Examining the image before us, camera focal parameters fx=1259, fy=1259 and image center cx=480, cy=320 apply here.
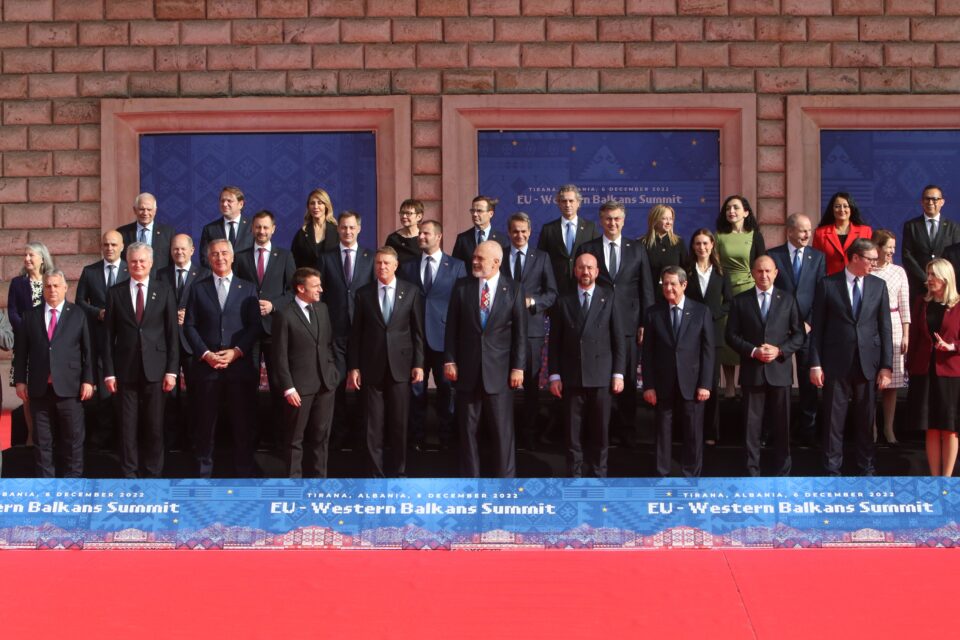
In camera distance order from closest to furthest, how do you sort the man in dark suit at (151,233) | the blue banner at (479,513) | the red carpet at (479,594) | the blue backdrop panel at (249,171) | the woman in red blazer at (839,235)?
the red carpet at (479,594) → the blue banner at (479,513) → the man in dark suit at (151,233) → the woman in red blazer at (839,235) → the blue backdrop panel at (249,171)

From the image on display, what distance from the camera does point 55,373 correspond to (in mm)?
7945

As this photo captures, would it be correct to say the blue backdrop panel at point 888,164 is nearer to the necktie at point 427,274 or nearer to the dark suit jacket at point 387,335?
the necktie at point 427,274

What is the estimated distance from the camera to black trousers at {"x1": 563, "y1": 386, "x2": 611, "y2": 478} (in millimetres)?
7879

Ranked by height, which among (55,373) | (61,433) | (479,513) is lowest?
(479,513)

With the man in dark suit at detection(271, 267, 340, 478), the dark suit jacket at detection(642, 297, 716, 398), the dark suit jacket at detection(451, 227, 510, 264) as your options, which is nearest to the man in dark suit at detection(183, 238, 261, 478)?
the man in dark suit at detection(271, 267, 340, 478)

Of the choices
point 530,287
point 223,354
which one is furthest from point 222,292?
point 530,287

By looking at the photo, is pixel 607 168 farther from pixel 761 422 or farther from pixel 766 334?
pixel 761 422

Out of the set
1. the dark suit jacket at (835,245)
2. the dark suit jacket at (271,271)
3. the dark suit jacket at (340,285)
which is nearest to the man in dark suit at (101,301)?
the dark suit jacket at (271,271)

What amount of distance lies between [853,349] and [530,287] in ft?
6.96

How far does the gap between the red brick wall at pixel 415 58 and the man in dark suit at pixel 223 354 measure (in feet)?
14.2

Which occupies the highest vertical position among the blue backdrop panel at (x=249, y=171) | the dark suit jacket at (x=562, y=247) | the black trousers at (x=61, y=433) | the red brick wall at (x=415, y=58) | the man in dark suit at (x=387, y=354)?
the red brick wall at (x=415, y=58)

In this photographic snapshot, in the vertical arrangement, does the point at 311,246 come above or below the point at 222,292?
above

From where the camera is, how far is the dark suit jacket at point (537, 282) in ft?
27.6

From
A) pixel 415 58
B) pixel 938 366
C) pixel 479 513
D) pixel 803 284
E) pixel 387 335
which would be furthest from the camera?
pixel 415 58
